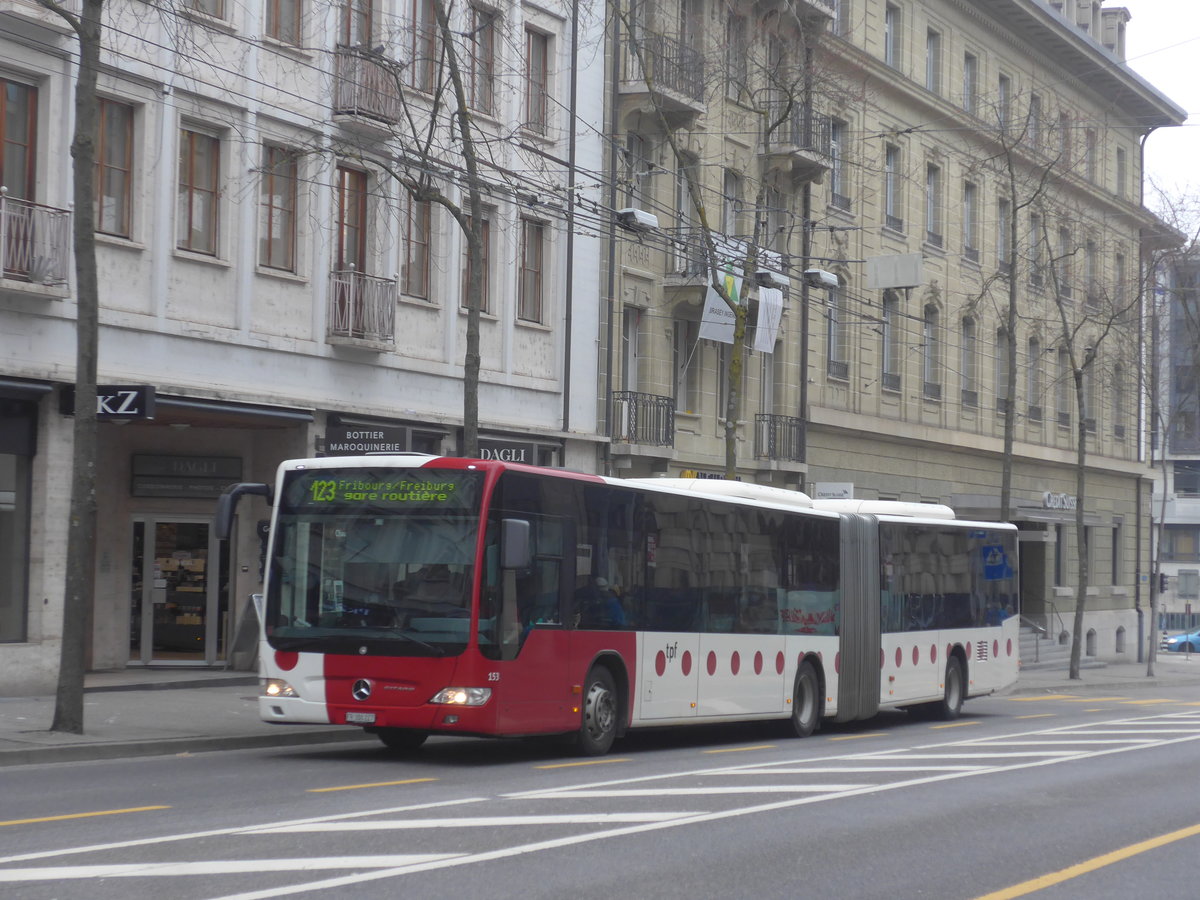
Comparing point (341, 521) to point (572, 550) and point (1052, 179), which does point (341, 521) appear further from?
point (1052, 179)

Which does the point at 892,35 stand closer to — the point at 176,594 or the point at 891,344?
the point at 891,344

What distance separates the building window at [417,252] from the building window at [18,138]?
7.06m

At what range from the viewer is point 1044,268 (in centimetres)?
4184

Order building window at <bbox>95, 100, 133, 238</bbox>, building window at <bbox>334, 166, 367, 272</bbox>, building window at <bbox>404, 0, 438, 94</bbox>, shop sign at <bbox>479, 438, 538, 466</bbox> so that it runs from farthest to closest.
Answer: shop sign at <bbox>479, 438, 538, 466</bbox> < building window at <bbox>404, 0, 438, 94</bbox> < building window at <bbox>334, 166, 367, 272</bbox> < building window at <bbox>95, 100, 133, 238</bbox>

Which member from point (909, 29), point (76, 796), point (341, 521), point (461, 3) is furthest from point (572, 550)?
point (909, 29)

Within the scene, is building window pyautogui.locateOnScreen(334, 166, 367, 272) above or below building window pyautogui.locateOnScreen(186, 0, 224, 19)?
below

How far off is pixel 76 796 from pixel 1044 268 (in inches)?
1312

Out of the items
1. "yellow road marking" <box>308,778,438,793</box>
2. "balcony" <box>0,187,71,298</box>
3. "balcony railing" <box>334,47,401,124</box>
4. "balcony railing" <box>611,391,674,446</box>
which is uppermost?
"balcony railing" <box>334,47,401,124</box>

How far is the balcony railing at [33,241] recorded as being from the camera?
2086 cm

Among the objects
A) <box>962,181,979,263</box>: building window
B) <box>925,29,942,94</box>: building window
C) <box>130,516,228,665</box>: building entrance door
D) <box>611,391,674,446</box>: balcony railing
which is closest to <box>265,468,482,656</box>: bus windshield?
<box>130,516,228,665</box>: building entrance door

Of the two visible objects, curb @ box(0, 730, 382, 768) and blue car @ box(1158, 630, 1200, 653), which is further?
blue car @ box(1158, 630, 1200, 653)

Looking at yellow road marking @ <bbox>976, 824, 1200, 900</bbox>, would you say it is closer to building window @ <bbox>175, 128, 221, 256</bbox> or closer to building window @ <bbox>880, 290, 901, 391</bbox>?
building window @ <bbox>175, 128, 221, 256</bbox>

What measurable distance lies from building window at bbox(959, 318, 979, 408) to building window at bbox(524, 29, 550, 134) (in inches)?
790

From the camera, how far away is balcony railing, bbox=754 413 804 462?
37.7m
